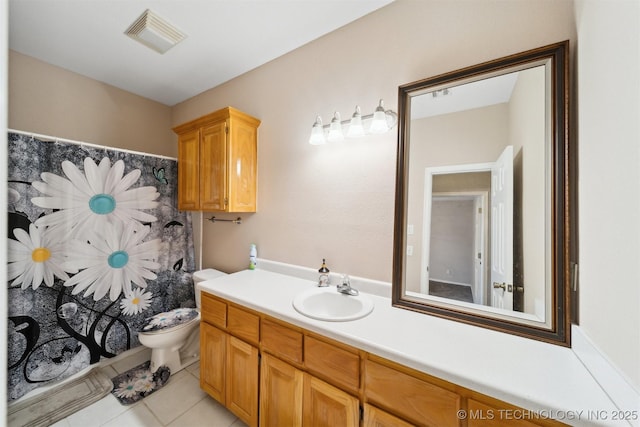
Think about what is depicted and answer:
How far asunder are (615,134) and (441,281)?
81 cm

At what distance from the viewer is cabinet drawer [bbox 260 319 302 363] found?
115 centimetres

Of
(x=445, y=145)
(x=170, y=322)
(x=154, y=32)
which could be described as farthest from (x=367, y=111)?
(x=170, y=322)

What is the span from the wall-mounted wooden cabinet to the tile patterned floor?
137 centimetres

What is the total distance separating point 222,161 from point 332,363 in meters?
1.60

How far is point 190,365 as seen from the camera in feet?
6.72

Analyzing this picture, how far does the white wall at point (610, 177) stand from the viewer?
0.63m

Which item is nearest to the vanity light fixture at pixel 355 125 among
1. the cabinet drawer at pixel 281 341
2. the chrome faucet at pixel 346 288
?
the chrome faucet at pixel 346 288

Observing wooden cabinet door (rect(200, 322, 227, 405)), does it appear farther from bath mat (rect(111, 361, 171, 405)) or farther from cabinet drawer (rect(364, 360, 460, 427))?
cabinet drawer (rect(364, 360, 460, 427))

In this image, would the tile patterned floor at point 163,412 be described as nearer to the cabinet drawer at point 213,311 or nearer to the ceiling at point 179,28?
the cabinet drawer at point 213,311

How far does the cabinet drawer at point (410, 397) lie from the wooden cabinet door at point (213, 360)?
968 millimetres

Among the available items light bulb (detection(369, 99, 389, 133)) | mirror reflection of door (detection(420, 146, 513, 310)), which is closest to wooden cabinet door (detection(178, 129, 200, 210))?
light bulb (detection(369, 99, 389, 133))

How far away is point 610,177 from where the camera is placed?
728 mm

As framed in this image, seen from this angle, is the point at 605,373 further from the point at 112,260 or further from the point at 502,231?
the point at 112,260

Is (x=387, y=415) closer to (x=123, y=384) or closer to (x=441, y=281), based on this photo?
(x=441, y=281)
